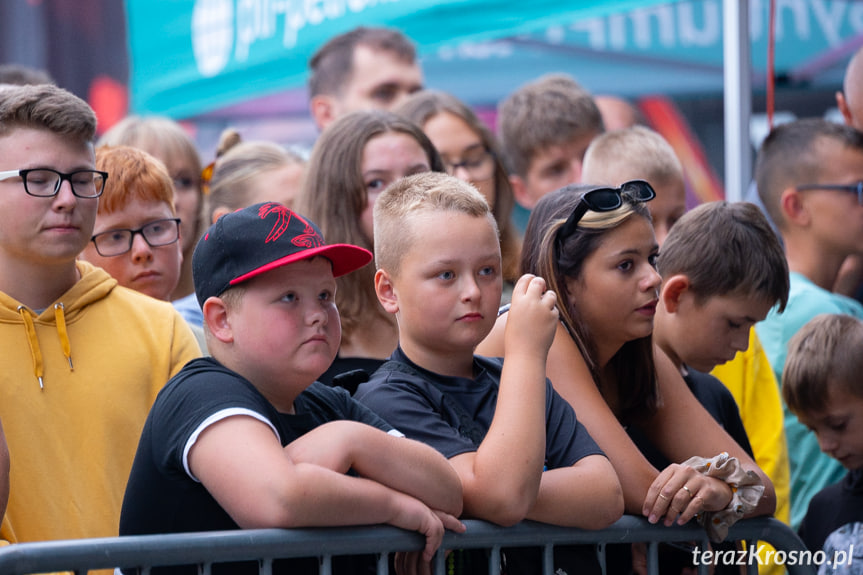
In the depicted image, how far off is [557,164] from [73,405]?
9.40 feet

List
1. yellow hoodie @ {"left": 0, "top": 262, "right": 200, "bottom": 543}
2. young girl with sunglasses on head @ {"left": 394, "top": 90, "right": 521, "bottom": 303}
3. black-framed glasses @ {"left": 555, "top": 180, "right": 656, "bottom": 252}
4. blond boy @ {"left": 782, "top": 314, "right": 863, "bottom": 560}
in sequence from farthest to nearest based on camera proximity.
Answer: young girl with sunglasses on head @ {"left": 394, "top": 90, "right": 521, "bottom": 303}, blond boy @ {"left": 782, "top": 314, "right": 863, "bottom": 560}, black-framed glasses @ {"left": 555, "top": 180, "right": 656, "bottom": 252}, yellow hoodie @ {"left": 0, "top": 262, "right": 200, "bottom": 543}

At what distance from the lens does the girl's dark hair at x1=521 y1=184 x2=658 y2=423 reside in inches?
115

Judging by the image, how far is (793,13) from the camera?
9117 mm

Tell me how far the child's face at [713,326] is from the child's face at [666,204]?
0.78 meters

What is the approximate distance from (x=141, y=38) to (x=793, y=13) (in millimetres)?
5630

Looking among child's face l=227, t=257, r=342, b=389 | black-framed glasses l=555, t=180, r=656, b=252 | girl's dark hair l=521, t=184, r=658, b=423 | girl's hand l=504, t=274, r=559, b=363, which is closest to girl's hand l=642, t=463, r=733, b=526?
girl's dark hair l=521, t=184, r=658, b=423

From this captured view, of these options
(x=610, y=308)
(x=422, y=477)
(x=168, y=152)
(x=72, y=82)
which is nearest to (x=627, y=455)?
(x=610, y=308)

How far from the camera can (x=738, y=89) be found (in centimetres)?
499

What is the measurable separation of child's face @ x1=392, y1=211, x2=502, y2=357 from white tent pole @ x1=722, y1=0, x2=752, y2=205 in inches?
108

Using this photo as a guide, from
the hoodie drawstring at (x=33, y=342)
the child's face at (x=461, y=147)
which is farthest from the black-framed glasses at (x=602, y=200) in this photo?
the child's face at (x=461, y=147)

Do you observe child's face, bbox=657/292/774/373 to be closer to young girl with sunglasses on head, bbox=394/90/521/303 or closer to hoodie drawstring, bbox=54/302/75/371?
young girl with sunglasses on head, bbox=394/90/521/303

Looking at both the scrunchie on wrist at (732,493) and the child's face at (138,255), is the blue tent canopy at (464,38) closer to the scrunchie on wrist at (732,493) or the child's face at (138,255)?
the child's face at (138,255)

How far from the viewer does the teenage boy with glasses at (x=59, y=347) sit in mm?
2676

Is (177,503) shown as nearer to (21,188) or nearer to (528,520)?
(528,520)
